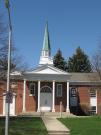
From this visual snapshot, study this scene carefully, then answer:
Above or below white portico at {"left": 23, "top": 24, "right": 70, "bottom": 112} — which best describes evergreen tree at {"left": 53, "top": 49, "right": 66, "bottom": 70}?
above

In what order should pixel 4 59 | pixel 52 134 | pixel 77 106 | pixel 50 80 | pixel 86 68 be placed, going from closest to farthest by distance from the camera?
pixel 52 134 → pixel 4 59 → pixel 50 80 → pixel 77 106 → pixel 86 68

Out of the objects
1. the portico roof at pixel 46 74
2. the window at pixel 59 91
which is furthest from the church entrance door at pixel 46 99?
the portico roof at pixel 46 74

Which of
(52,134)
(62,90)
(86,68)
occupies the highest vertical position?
(86,68)

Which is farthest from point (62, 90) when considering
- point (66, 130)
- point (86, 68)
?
point (86, 68)

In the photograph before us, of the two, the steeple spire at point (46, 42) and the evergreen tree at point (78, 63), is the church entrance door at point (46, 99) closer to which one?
the steeple spire at point (46, 42)

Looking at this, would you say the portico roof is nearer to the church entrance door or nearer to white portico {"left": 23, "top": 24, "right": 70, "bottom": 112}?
white portico {"left": 23, "top": 24, "right": 70, "bottom": 112}

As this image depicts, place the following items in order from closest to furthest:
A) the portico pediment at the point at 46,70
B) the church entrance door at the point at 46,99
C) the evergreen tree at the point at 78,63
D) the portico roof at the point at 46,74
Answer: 1. the portico roof at the point at 46,74
2. the portico pediment at the point at 46,70
3. the church entrance door at the point at 46,99
4. the evergreen tree at the point at 78,63

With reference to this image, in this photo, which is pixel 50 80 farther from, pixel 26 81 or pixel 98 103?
pixel 98 103

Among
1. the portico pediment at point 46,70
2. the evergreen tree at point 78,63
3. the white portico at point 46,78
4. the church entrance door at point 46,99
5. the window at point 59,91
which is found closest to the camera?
the white portico at point 46,78

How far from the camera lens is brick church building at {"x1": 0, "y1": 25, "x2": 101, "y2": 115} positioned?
166 feet

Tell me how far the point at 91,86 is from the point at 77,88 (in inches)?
81.2

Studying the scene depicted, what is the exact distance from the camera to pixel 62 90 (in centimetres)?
5288

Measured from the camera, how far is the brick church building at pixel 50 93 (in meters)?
50.7

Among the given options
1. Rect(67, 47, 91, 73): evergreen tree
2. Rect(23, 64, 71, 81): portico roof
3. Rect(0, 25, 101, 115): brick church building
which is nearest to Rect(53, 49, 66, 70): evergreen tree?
Rect(67, 47, 91, 73): evergreen tree
